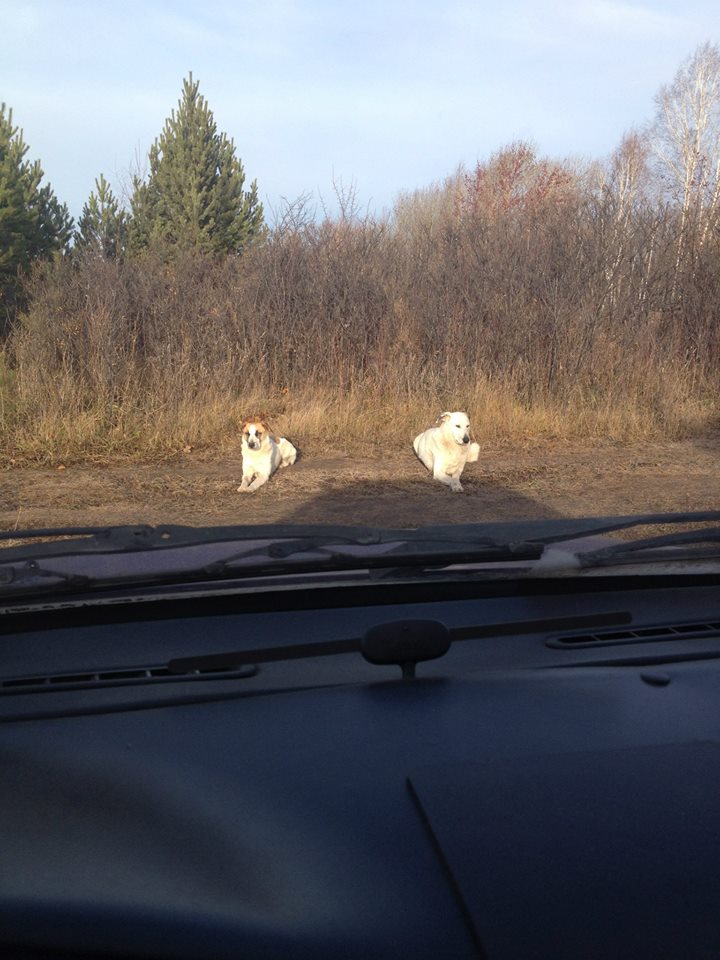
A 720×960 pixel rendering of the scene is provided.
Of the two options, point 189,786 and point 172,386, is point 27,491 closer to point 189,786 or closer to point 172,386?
point 172,386

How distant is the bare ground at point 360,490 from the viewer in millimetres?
7844

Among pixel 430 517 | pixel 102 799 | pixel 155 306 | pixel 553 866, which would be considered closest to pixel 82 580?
pixel 102 799

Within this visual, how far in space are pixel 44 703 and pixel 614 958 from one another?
1.20 metres

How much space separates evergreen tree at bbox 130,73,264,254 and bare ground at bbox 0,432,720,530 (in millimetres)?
18063

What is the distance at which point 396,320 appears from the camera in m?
15.1

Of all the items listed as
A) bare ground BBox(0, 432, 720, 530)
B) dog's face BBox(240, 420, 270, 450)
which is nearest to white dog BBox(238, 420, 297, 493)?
dog's face BBox(240, 420, 270, 450)

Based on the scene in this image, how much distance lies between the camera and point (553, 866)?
153 cm

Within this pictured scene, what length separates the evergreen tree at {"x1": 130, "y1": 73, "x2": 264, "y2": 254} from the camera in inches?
1085

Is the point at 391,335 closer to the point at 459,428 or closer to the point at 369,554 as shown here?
the point at 459,428

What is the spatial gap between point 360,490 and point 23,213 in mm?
Result: 20751

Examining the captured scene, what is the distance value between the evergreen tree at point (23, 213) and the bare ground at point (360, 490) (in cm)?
1547

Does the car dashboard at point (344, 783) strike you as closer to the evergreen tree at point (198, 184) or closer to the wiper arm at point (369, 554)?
the wiper arm at point (369, 554)

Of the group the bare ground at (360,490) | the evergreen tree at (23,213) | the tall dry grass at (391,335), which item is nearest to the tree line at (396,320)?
the tall dry grass at (391,335)

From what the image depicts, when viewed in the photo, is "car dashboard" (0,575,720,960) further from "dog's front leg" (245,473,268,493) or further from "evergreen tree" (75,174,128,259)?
"evergreen tree" (75,174,128,259)
